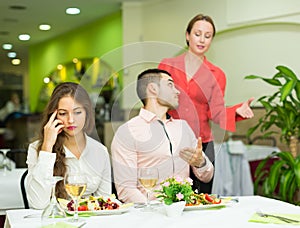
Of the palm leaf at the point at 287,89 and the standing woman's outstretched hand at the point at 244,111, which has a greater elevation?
the palm leaf at the point at 287,89

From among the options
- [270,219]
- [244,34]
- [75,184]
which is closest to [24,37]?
[244,34]

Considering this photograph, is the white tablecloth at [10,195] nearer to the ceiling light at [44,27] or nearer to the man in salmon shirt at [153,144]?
the man in salmon shirt at [153,144]

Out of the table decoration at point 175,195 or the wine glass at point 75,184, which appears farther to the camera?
the table decoration at point 175,195

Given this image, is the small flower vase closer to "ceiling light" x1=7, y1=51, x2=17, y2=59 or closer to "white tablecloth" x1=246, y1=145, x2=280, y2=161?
"white tablecloth" x1=246, y1=145, x2=280, y2=161

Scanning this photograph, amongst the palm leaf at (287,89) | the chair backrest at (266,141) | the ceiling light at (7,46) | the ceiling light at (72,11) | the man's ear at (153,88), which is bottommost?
the chair backrest at (266,141)

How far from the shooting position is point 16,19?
19.5ft

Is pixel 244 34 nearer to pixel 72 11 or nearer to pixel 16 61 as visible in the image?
pixel 72 11

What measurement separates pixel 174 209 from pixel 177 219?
0.03 metres

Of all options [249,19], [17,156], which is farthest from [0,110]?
[249,19]

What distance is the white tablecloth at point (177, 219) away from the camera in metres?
1.72

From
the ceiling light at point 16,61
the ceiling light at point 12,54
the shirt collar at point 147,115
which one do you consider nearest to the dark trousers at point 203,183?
the shirt collar at point 147,115

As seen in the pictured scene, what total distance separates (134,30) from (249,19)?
6.84ft

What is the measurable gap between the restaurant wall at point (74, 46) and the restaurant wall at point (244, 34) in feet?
3.46

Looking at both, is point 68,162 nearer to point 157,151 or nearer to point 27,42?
point 157,151
